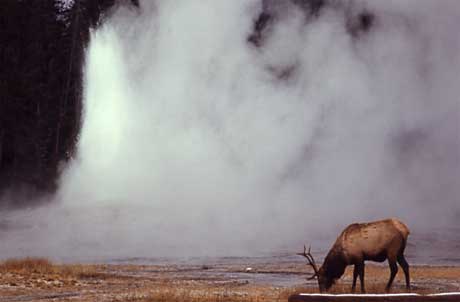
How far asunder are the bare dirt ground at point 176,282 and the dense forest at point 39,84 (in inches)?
1223

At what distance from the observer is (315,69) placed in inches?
2023

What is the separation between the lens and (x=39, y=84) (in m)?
54.6

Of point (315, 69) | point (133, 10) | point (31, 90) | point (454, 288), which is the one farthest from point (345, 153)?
point (454, 288)

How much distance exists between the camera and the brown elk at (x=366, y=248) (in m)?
14.0

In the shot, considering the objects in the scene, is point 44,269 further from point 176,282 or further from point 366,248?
point 366,248

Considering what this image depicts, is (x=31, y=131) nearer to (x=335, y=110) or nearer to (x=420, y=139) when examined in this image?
(x=335, y=110)

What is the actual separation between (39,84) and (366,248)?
44020 mm

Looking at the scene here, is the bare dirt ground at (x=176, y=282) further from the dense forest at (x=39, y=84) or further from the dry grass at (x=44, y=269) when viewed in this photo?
the dense forest at (x=39, y=84)

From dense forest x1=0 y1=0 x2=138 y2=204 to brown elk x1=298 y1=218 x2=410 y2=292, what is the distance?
1495 inches

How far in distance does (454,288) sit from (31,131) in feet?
139

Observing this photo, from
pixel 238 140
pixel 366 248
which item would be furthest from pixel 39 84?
pixel 366 248

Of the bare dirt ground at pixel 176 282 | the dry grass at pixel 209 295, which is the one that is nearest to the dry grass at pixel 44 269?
the bare dirt ground at pixel 176 282

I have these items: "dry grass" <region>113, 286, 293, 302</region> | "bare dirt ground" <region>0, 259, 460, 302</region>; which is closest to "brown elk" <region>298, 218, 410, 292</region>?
"bare dirt ground" <region>0, 259, 460, 302</region>

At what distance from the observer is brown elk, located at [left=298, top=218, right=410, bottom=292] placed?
14.0 meters
